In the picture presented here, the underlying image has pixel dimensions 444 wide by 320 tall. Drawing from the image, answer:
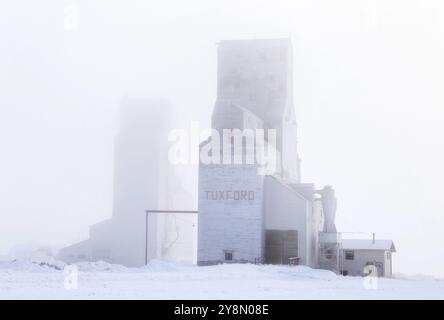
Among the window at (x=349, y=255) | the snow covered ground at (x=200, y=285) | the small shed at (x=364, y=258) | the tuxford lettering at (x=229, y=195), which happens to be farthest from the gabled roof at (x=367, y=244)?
the snow covered ground at (x=200, y=285)

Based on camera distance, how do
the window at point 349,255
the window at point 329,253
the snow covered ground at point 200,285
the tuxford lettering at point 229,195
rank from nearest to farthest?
the snow covered ground at point 200,285
the tuxford lettering at point 229,195
the window at point 329,253
the window at point 349,255

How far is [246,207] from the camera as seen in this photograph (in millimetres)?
37250

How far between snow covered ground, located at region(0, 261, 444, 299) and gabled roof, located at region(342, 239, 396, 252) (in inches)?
376

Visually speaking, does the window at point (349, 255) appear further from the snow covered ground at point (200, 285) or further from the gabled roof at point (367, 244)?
the snow covered ground at point (200, 285)

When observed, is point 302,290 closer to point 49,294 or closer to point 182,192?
point 49,294

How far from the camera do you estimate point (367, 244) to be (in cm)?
4206

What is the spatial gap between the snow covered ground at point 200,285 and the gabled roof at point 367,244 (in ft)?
31.3

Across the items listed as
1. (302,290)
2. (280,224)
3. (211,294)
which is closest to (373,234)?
(280,224)
